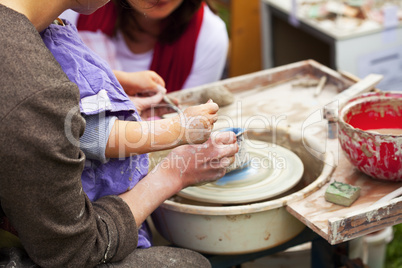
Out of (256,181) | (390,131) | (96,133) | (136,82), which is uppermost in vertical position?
(96,133)

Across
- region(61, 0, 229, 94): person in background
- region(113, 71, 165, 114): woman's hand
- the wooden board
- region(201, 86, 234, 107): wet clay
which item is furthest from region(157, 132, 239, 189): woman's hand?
region(61, 0, 229, 94): person in background

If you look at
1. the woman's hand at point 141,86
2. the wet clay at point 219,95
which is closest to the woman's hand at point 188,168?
the woman's hand at point 141,86

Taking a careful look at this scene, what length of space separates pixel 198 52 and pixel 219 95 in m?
0.63

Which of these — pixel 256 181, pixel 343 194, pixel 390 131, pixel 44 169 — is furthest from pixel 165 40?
pixel 44 169

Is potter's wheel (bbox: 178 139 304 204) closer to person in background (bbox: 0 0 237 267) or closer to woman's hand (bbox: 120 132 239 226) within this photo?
woman's hand (bbox: 120 132 239 226)

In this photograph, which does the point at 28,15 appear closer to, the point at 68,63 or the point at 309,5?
the point at 68,63

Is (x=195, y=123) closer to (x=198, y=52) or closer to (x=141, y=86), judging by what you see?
(x=141, y=86)

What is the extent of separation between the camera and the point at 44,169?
0.93 m

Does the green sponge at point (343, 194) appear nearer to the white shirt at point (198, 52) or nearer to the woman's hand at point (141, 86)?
the woman's hand at point (141, 86)

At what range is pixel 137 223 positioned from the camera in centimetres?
119

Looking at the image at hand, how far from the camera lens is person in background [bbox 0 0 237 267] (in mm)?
896

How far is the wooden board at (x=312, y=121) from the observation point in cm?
117

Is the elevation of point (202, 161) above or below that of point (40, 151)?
below

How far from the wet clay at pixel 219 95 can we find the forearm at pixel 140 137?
69 cm
